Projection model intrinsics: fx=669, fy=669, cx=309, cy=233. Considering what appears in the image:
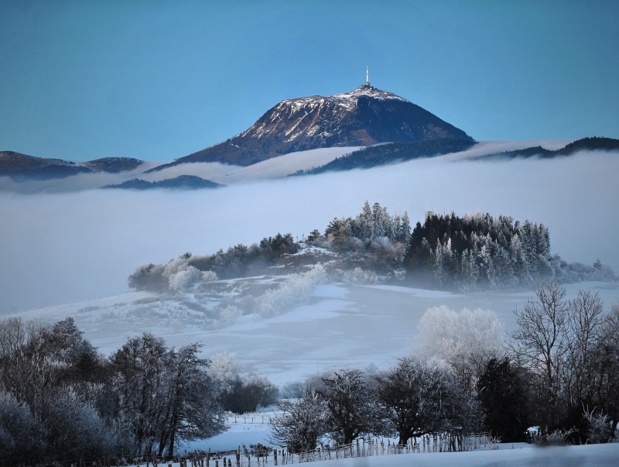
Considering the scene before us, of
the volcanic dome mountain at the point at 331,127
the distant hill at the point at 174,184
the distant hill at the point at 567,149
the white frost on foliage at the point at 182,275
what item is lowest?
the white frost on foliage at the point at 182,275

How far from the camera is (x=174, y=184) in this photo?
57250mm

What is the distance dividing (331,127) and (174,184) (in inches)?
654

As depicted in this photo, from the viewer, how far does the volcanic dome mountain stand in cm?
6275

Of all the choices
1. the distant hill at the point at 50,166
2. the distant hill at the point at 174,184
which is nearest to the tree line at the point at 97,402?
the distant hill at the point at 50,166

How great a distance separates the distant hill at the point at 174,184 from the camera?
56562mm

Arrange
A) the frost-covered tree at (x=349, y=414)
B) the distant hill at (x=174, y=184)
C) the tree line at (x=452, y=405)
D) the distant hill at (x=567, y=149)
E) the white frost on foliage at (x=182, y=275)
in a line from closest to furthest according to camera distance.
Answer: the tree line at (x=452, y=405), the frost-covered tree at (x=349, y=414), the distant hill at (x=567, y=149), the white frost on foliage at (x=182, y=275), the distant hill at (x=174, y=184)

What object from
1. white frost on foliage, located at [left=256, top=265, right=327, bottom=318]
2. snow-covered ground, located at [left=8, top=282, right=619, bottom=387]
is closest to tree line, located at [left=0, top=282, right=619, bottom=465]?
snow-covered ground, located at [left=8, top=282, right=619, bottom=387]

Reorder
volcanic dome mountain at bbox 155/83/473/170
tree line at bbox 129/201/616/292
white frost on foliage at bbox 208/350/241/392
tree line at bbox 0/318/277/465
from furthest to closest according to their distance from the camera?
volcanic dome mountain at bbox 155/83/473/170 < tree line at bbox 129/201/616/292 < white frost on foliage at bbox 208/350/241/392 < tree line at bbox 0/318/277/465

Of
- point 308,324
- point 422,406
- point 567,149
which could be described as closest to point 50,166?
point 308,324

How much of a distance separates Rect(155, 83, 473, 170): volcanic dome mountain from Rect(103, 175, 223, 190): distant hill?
4.48 m

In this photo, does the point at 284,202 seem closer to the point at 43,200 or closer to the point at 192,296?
the point at 192,296

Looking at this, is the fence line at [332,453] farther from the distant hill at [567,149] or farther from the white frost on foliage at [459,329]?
the distant hill at [567,149]

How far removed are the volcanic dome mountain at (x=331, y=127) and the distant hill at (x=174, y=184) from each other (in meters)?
4.48

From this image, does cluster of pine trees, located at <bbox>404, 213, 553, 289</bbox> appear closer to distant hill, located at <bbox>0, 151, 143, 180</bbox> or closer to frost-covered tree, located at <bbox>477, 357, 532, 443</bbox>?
frost-covered tree, located at <bbox>477, 357, 532, 443</bbox>
